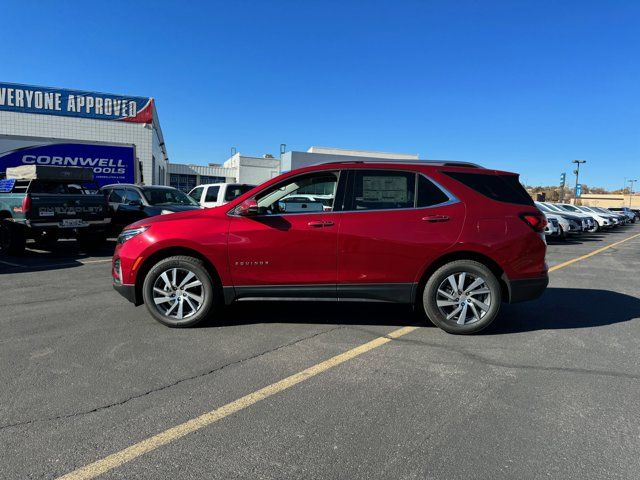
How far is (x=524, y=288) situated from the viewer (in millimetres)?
4910

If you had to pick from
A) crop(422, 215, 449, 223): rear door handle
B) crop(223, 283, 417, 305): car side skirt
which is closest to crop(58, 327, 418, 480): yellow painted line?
crop(223, 283, 417, 305): car side skirt

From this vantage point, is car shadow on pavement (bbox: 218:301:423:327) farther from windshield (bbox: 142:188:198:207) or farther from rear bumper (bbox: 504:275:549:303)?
windshield (bbox: 142:188:198:207)

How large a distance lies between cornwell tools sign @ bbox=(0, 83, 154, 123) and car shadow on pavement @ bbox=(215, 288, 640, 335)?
23.3 meters

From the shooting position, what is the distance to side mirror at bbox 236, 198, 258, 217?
486 centimetres

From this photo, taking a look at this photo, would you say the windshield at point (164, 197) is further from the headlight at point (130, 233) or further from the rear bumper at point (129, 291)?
the rear bumper at point (129, 291)

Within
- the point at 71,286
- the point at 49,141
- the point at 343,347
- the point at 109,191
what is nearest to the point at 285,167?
the point at 49,141

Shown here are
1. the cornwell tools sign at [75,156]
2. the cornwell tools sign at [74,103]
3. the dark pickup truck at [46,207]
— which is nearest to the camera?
the dark pickup truck at [46,207]

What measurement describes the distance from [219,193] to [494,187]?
9991mm

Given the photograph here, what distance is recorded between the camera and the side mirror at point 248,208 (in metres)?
4.86

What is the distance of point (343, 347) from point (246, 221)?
169 cm

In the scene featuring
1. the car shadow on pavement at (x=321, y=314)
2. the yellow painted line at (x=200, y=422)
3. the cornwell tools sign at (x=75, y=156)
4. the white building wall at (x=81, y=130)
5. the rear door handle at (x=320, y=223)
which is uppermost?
the white building wall at (x=81, y=130)

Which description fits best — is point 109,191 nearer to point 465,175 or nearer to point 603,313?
point 465,175

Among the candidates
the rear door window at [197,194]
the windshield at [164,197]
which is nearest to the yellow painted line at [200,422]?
the windshield at [164,197]

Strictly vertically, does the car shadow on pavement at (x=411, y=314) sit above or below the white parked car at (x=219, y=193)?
below
